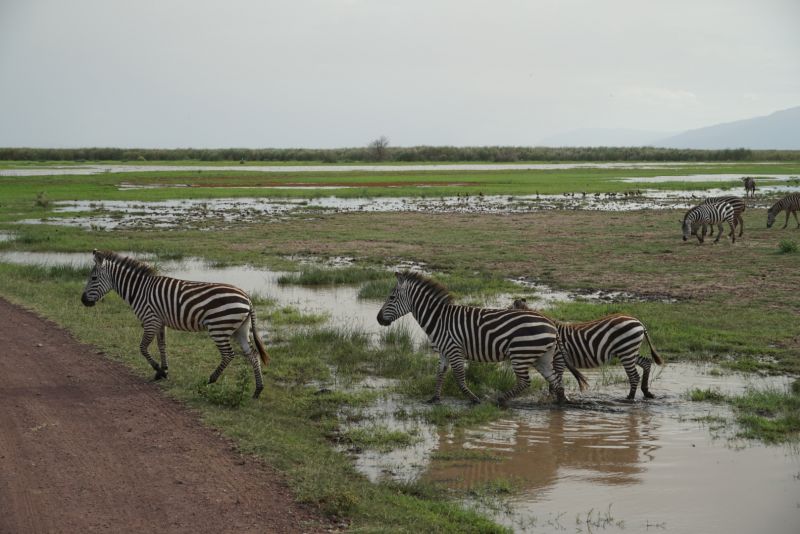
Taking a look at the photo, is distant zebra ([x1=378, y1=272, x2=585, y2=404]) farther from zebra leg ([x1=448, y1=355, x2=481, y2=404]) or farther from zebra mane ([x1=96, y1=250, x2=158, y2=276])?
zebra mane ([x1=96, y1=250, x2=158, y2=276])

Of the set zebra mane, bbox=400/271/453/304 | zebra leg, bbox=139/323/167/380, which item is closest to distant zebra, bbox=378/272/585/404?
zebra mane, bbox=400/271/453/304

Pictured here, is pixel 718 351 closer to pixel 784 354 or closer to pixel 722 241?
pixel 784 354

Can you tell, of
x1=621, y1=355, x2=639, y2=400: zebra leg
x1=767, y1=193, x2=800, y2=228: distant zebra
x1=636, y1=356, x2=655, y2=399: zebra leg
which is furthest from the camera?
x1=767, y1=193, x2=800, y2=228: distant zebra

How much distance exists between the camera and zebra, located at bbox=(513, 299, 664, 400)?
34.6 feet

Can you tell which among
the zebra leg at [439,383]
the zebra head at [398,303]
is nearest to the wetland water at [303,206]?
the zebra head at [398,303]

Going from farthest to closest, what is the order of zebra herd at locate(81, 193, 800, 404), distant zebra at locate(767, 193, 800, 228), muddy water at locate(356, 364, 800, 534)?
distant zebra at locate(767, 193, 800, 228) < zebra herd at locate(81, 193, 800, 404) < muddy water at locate(356, 364, 800, 534)

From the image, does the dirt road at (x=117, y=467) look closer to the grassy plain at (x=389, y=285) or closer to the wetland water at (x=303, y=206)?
the grassy plain at (x=389, y=285)

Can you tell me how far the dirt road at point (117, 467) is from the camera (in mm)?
6738

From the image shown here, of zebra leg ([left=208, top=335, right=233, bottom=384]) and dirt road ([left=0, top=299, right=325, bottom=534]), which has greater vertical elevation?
zebra leg ([left=208, top=335, right=233, bottom=384])

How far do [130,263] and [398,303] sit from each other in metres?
4.08

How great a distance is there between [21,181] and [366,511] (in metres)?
56.0

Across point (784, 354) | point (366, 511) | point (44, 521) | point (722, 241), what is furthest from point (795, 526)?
point (722, 241)

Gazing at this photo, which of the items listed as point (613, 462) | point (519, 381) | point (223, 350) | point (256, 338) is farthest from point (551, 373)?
point (223, 350)

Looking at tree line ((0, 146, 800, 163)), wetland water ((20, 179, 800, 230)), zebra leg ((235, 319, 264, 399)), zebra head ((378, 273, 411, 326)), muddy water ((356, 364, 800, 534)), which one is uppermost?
tree line ((0, 146, 800, 163))
